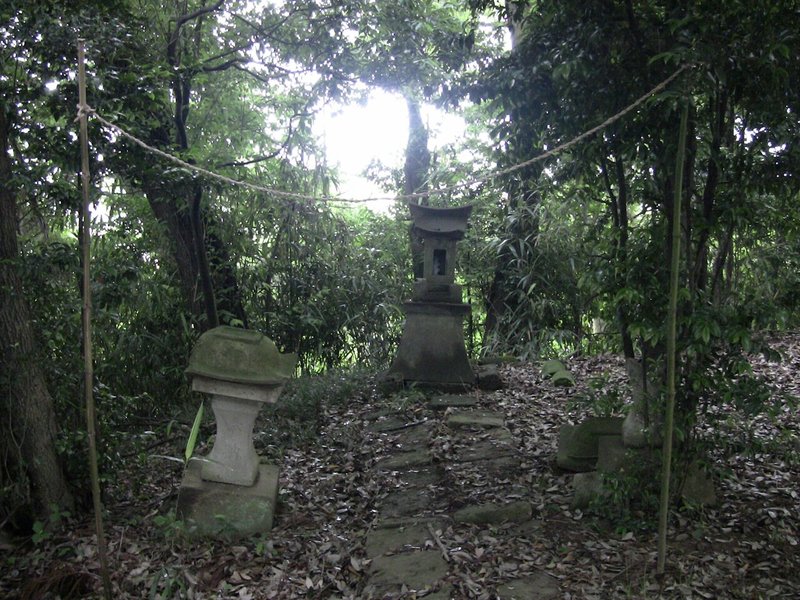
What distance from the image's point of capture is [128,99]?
4047 millimetres

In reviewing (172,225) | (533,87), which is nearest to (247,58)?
(172,225)

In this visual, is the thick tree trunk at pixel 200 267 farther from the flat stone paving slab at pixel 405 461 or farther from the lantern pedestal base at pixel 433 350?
the flat stone paving slab at pixel 405 461

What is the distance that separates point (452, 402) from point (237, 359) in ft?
7.74

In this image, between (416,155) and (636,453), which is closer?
(636,453)

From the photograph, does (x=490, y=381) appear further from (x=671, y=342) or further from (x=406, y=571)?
(x=671, y=342)

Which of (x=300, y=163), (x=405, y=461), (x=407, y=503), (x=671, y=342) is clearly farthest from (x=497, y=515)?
(x=300, y=163)

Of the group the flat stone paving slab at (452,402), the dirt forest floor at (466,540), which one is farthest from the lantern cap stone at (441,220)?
the dirt forest floor at (466,540)

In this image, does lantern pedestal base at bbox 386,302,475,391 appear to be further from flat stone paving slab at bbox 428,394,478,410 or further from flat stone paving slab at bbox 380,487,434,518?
flat stone paving slab at bbox 380,487,434,518

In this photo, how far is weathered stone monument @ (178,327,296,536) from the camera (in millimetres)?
3777

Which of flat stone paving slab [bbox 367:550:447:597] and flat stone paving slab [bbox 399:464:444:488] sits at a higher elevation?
flat stone paving slab [bbox 399:464:444:488]

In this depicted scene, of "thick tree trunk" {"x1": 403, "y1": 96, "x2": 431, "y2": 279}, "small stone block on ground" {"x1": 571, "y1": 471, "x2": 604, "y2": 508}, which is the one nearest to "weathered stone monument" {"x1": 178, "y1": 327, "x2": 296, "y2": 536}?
"small stone block on ground" {"x1": 571, "y1": 471, "x2": 604, "y2": 508}

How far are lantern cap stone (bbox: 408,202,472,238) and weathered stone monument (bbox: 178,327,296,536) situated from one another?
274cm

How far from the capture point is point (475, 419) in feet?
17.1

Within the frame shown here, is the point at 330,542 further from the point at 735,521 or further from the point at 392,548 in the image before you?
the point at 735,521
